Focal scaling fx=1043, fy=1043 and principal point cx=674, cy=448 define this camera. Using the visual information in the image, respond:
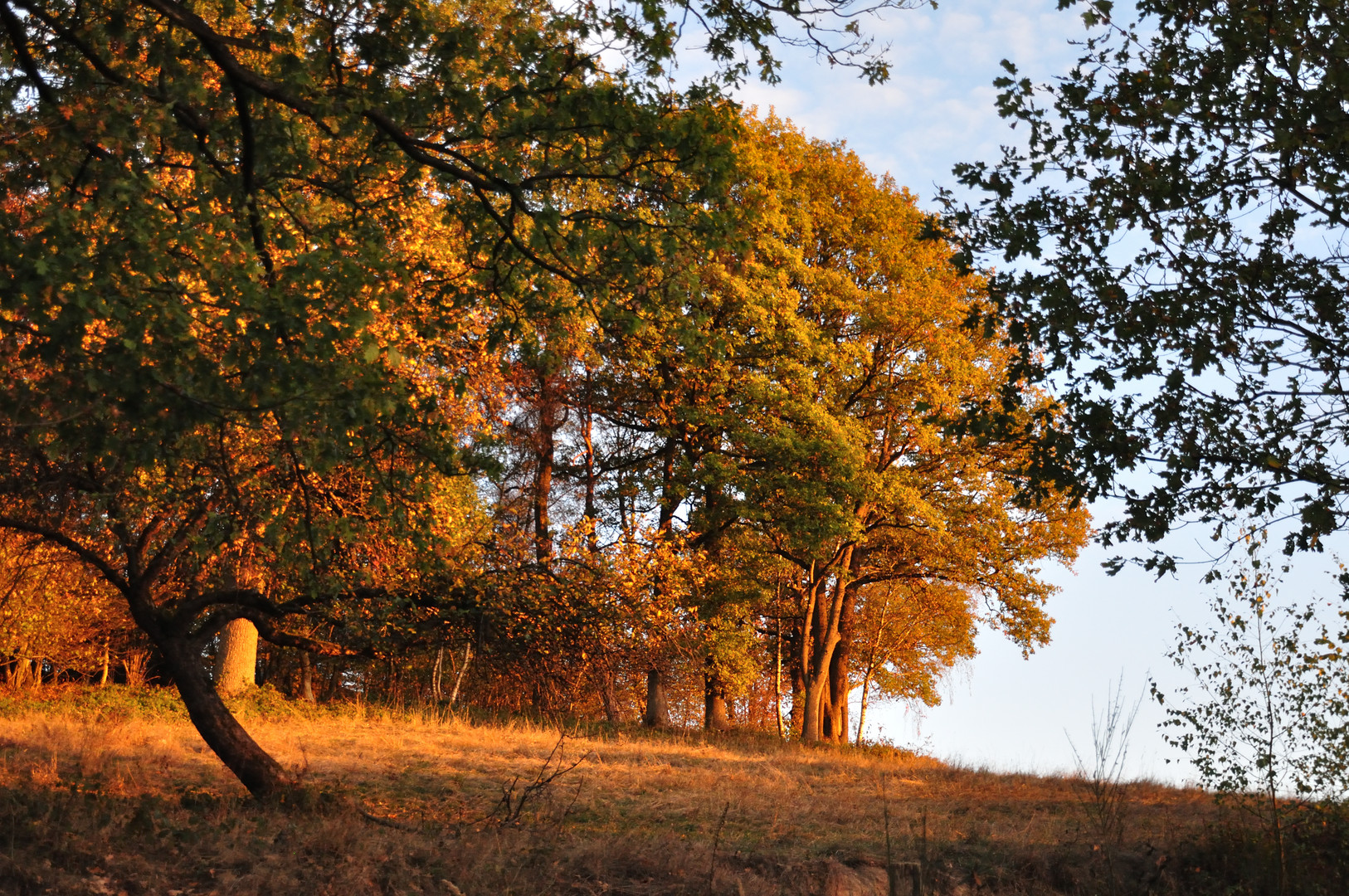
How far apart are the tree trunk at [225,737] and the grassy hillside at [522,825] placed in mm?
326

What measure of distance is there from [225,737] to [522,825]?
2996 millimetres

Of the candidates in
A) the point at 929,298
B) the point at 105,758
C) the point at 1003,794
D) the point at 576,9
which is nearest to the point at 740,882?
the point at 576,9

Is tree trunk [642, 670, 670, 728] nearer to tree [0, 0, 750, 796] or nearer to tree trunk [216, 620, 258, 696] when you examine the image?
tree trunk [216, 620, 258, 696]

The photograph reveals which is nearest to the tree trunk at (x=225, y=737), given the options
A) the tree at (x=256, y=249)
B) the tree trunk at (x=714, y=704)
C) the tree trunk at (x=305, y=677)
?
the tree at (x=256, y=249)

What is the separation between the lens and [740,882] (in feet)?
27.1

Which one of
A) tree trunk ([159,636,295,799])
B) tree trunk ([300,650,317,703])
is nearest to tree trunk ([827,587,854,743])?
tree trunk ([300,650,317,703])

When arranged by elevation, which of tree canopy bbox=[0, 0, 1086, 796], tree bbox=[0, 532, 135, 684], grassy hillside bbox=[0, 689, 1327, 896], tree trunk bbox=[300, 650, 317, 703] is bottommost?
grassy hillside bbox=[0, 689, 1327, 896]

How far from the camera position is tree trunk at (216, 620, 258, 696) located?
20.5 meters

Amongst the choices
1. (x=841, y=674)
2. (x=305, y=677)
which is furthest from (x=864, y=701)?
(x=305, y=677)

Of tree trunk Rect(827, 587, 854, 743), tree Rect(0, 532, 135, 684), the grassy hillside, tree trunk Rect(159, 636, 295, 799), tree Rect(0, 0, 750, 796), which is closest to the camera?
tree Rect(0, 0, 750, 796)

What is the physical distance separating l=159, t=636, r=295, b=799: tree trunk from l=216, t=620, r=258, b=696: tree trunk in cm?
1070

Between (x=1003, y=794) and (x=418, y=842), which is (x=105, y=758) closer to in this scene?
(x=418, y=842)

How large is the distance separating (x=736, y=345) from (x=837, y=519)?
4222 mm

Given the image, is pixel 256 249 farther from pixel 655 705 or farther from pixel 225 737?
pixel 655 705
